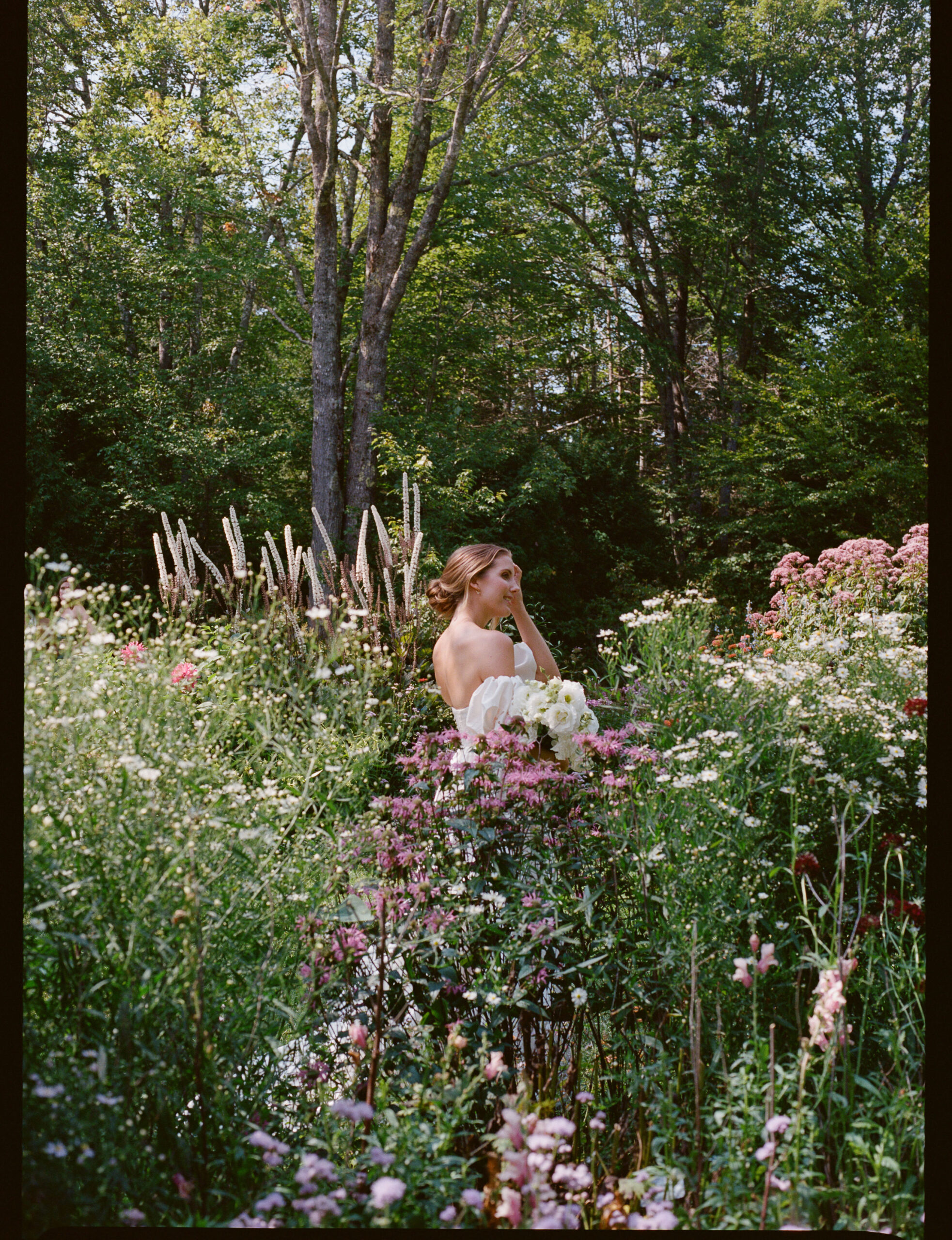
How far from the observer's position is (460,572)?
3.30 meters

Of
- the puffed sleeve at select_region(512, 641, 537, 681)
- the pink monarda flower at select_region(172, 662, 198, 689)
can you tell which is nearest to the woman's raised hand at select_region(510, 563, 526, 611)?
the puffed sleeve at select_region(512, 641, 537, 681)

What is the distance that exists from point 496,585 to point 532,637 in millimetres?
298

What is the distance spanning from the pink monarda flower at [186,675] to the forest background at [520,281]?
55.4 inches

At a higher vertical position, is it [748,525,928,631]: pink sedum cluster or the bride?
[748,525,928,631]: pink sedum cluster

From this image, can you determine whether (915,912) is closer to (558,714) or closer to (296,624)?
(558,714)

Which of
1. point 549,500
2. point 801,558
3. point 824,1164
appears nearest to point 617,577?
point 549,500

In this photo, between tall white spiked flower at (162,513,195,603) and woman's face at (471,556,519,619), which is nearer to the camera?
woman's face at (471,556,519,619)

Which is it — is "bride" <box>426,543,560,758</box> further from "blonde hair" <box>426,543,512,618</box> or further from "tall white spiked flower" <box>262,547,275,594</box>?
"tall white spiked flower" <box>262,547,275,594</box>

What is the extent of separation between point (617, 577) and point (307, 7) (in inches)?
228

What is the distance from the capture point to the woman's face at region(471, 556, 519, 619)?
326 cm

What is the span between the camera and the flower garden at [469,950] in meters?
1.37

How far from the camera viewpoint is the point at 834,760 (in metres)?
2.14

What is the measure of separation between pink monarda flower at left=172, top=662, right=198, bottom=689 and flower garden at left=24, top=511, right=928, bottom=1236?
0.33ft

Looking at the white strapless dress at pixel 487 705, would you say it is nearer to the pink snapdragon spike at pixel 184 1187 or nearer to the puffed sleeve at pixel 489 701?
the puffed sleeve at pixel 489 701
